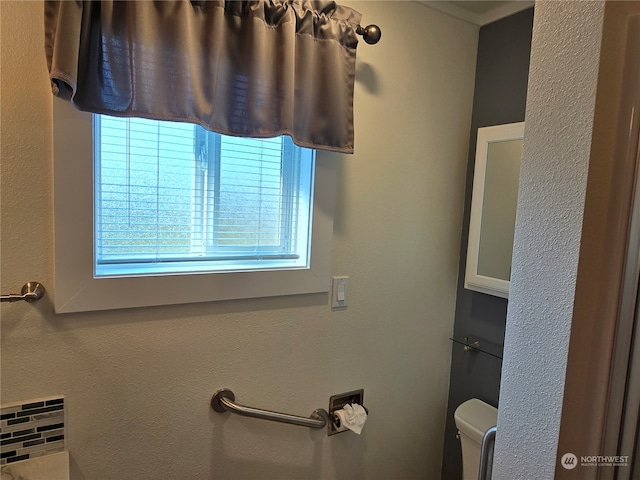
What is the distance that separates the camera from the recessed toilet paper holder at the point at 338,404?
5.10 ft

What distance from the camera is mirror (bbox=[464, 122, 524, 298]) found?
5.21ft

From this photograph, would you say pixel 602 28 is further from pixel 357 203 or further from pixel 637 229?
pixel 357 203

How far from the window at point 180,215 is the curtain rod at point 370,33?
0.43 m

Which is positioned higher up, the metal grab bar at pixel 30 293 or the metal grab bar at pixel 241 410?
the metal grab bar at pixel 30 293

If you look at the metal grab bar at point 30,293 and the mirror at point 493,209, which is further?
the mirror at point 493,209

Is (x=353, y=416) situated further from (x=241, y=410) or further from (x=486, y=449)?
(x=486, y=449)

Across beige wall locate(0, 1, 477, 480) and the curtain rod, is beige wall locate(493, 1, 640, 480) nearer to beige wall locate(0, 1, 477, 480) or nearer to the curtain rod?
the curtain rod

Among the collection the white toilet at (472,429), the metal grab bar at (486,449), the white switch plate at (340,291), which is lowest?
the white toilet at (472,429)

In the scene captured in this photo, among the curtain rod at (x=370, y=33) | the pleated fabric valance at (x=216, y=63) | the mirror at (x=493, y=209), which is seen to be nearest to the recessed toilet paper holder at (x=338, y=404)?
the mirror at (x=493, y=209)

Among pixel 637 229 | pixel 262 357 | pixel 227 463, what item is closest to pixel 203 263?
pixel 262 357

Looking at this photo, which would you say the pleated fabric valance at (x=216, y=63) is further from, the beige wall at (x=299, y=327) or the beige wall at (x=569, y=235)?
the beige wall at (x=569, y=235)

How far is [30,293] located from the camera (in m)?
1.02

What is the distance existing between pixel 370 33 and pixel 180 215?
91 cm

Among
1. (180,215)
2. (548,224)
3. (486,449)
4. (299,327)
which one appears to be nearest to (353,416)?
(299,327)
